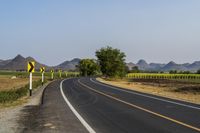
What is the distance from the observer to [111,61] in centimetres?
9925

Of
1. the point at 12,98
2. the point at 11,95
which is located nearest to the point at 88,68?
the point at 11,95

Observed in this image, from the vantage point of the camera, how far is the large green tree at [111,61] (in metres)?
98.1

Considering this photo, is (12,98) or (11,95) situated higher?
(11,95)

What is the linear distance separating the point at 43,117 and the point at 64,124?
2.41 m

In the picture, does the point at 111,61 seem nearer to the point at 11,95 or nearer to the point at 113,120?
the point at 11,95

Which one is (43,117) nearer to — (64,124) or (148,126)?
(64,124)

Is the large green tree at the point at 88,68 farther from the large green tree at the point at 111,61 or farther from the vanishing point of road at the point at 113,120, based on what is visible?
the vanishing point of road at the point at 113,120

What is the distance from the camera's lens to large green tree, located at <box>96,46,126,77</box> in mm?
98125

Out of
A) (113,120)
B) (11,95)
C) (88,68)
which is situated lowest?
(113,120)

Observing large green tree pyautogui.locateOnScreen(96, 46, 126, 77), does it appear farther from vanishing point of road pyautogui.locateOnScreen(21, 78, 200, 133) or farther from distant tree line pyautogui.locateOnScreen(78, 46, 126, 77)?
vanishing point of road pyautogui.locateOnScreen(21, 78, 200, 133)

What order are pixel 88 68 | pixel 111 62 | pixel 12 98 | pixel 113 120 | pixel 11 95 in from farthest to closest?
1. pixel 88 68
2. pixel 111 62
3. pixel 11 95
4. pixel 12 98
5. pixel 113 120

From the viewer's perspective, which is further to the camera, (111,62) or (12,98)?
(111,62)

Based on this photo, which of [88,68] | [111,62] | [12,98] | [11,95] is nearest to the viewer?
[12,98]

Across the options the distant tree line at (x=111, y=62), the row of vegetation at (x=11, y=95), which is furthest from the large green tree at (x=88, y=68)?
the row of vegetation at (x=11, y=95)
